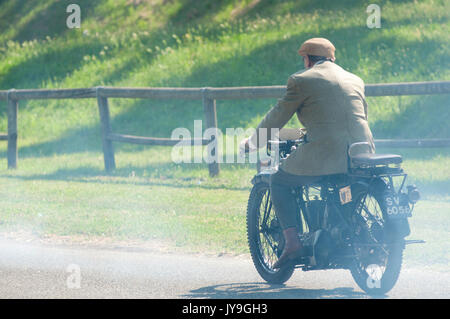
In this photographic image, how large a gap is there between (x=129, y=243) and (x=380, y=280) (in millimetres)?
3520

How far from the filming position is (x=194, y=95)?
13.1 m

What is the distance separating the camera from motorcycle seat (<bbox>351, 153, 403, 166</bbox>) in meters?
5.82

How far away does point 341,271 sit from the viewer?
7.44 metres

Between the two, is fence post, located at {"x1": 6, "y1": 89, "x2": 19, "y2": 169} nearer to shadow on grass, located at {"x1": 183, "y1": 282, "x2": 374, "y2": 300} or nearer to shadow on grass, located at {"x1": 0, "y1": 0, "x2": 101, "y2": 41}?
shadow on grass, located at {"x1": 183, "y1": 282, "x2": 374, "y2": 300}

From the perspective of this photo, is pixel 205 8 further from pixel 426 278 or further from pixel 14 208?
pixel 426 278

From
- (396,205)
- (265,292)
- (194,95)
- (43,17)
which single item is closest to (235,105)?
(194,95)

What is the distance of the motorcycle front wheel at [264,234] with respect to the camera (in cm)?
686

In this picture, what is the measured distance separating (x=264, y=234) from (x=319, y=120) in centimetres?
129

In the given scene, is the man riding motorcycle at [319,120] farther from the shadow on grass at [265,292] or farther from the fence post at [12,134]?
the fence post at [12,134]

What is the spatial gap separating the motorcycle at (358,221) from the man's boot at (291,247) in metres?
0.06

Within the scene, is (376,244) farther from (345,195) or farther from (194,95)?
(194,95)

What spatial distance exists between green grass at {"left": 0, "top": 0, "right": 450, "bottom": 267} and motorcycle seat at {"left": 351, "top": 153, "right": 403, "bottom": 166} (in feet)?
6.82

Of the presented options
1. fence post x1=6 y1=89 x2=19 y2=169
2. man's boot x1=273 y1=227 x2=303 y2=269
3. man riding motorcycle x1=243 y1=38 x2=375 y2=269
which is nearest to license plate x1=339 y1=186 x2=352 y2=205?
man riding motorcycle x1=243 y1=38 x2=375 y2=269
